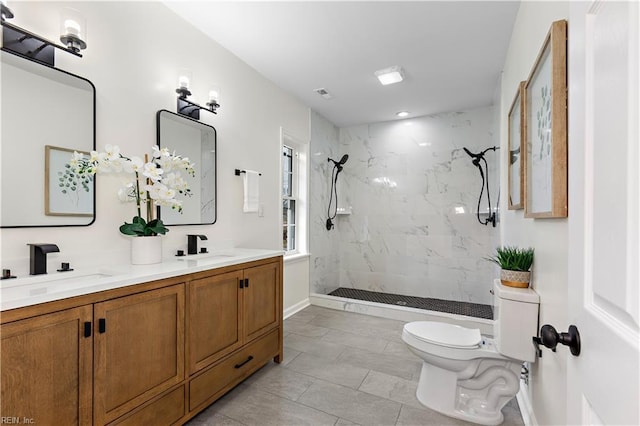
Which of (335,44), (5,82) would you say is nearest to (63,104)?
(5,82)

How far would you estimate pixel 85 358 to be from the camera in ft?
3.93

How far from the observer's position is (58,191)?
153 cm

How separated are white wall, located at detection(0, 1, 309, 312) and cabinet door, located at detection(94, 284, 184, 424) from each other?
1.68 ft

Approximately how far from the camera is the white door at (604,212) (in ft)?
1.53

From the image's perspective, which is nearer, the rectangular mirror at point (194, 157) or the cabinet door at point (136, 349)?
the cabinet door at point (136, 349)

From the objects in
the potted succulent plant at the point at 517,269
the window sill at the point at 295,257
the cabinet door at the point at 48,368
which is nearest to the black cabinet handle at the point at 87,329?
the cabinet door at the point at 48,368

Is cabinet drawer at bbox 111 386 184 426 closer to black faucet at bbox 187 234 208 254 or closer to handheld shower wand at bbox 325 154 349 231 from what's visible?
black faucet at bbox 187 234 208 254

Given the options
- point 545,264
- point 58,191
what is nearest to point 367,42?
point 545,264

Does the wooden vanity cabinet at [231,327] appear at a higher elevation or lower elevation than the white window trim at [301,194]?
lower

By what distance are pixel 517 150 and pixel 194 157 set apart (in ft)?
7.47

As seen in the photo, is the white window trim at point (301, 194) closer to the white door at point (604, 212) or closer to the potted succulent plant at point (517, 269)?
the potted succulent plant at point (517, 269)

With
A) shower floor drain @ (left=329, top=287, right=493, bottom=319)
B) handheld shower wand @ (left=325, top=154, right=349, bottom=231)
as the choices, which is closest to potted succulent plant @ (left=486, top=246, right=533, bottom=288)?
shower floor drain @ (left=329, top=287, right=493, bottom=319)

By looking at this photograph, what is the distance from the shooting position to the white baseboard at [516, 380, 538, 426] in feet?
5.51
